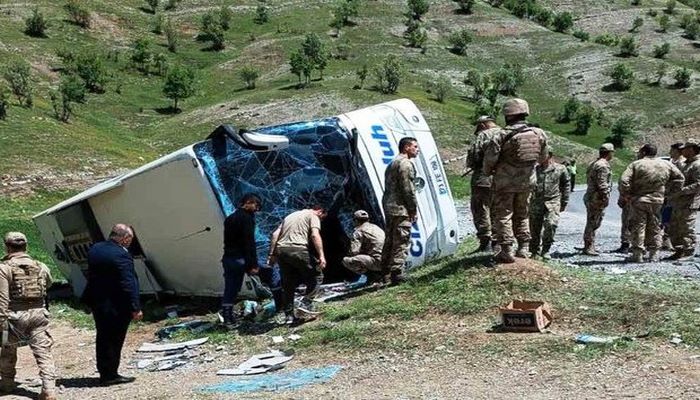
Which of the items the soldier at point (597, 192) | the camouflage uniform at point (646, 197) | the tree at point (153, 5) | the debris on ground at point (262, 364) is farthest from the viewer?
the tree at point (153, 5)

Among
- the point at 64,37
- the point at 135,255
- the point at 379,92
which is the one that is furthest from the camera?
the point at 64,37

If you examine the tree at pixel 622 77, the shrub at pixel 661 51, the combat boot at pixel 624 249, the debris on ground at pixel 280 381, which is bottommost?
the tree at pixel 622 77

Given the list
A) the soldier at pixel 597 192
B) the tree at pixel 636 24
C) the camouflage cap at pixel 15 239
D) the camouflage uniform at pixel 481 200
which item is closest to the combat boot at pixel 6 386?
the camouflage cap at pixel 15 239

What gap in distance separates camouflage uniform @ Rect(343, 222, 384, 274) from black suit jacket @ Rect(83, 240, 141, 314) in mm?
3397

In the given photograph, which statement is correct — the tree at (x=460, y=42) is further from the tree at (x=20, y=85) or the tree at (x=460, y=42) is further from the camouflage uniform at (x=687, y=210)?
the camouflage uniform at (x=687, y=210)

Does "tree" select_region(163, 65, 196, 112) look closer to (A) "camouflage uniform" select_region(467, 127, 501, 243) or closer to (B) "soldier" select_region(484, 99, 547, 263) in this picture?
(A) "camouflage uniform" select_region(467, 127, 501, 243)

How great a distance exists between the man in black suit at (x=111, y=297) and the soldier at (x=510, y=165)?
4174 millimetres

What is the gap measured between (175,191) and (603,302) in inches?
230

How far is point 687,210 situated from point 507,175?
187 inches

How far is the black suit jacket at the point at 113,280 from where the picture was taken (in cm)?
827

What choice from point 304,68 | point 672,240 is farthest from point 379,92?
point 672,240

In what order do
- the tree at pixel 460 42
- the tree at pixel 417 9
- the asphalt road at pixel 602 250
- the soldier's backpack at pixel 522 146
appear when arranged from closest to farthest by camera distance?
the soldier's backpack at pixel 522 146, the asphalt road at pixel 602 250, the tree at pixel 460 42, the tree at pixel 417 9

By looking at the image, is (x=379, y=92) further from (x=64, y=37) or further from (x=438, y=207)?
(x=438, y=207)

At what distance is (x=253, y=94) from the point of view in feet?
184
